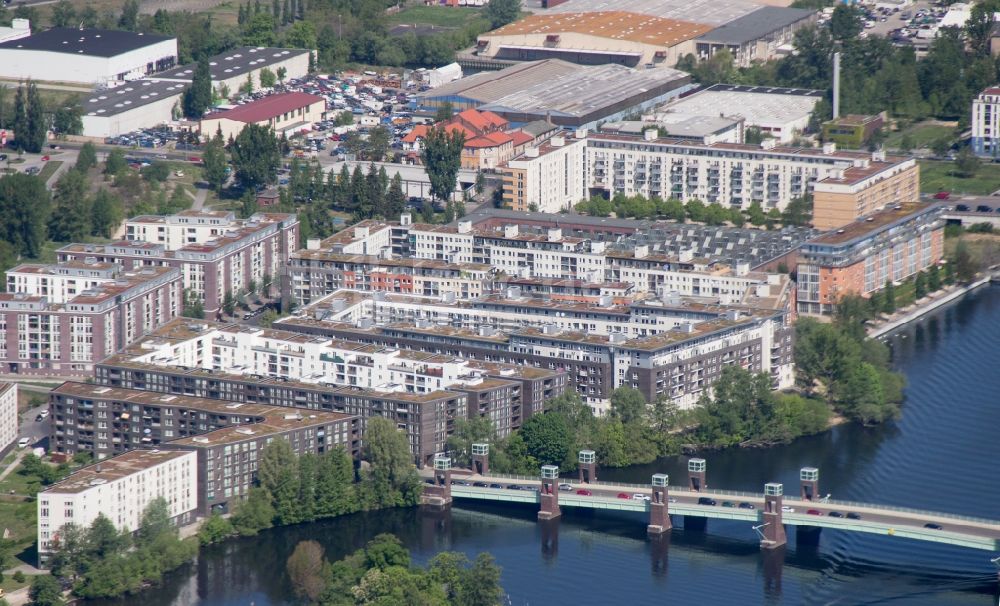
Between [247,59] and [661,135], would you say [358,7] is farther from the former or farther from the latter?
[661,135]

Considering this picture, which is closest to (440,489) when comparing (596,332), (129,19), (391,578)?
(391,578)

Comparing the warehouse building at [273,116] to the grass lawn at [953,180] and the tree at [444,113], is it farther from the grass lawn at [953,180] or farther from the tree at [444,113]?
the grass lawn at [953,180]

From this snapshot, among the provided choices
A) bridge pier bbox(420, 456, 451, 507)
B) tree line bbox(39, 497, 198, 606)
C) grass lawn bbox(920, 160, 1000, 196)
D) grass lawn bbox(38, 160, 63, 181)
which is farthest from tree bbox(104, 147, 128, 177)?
tree line bbox(39, 497, 198, 606)

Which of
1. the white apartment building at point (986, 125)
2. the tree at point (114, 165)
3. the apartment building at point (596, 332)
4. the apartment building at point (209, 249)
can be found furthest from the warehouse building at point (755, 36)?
the apartment building at point (596, 332)

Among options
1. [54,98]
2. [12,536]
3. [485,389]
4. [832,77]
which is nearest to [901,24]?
[832,77]

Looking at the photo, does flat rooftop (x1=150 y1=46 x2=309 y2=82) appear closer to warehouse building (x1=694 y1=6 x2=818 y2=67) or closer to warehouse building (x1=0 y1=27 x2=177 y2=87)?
warehouse building (x1=0 y1=27 x2=177 y2=87)

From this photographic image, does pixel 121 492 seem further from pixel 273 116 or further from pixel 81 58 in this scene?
pixel 81 58
